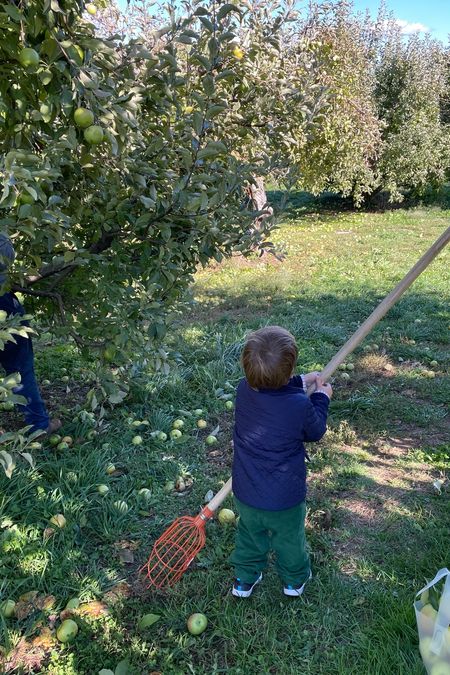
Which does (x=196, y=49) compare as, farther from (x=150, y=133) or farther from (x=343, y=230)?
(x=343, y=230)

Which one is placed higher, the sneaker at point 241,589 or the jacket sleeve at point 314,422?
the jacket sleeve at point 314,422

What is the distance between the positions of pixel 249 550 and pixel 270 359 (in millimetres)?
951

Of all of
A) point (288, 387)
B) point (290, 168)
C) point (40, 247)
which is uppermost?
point (290, 168)

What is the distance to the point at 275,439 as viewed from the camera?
2320 millimetres

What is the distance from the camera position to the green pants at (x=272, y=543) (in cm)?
244

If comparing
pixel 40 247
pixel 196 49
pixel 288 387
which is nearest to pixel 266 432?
pixel 288 387

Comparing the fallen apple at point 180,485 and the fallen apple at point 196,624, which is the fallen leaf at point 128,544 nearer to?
the fallen apple at point 180,485

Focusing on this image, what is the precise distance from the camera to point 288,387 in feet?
7.83

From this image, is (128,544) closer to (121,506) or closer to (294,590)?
(121,506)

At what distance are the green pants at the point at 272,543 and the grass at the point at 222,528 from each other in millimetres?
132

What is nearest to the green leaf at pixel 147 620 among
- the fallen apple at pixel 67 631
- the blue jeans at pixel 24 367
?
the fallen apple at pixel 67 631

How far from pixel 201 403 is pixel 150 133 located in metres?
2.40

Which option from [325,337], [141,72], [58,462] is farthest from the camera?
[325,337]

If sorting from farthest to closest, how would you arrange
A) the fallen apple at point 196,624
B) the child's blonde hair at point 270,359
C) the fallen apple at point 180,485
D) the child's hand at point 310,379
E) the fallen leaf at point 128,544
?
the fallen apple at point 180,485 < the fallen leaf at point 128,544 < the child's hand at point 310,379 < the fallen apple at point 196,624 < the child's blonde hair at point 270,359
